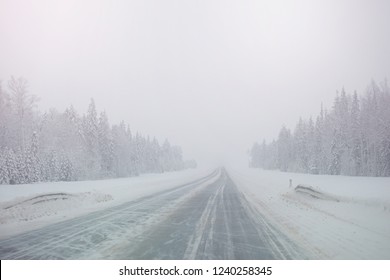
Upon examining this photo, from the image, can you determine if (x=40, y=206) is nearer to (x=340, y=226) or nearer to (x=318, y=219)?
(x=318, y=219)

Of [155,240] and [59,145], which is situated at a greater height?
[59,145]

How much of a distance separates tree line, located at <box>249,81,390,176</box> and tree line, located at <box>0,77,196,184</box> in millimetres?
31045

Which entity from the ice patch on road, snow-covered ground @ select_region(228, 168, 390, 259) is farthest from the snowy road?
the ice patch on road

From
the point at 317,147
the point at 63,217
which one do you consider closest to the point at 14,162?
the point at 63,217

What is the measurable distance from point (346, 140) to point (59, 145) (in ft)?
167

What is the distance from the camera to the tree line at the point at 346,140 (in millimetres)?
26736

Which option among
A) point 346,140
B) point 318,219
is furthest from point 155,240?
point 346,140

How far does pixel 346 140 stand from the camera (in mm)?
55656

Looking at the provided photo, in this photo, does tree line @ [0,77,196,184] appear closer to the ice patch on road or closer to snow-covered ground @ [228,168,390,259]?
the ice patch on road

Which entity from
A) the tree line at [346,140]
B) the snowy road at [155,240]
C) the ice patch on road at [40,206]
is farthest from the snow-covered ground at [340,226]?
the ice patch on road at [40,206]

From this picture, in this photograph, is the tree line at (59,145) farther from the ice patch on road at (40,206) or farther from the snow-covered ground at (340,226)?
the snow-covered ground at (340,226)

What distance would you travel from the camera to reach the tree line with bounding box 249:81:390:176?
2674cm

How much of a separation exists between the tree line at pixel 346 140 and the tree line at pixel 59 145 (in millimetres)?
31045
